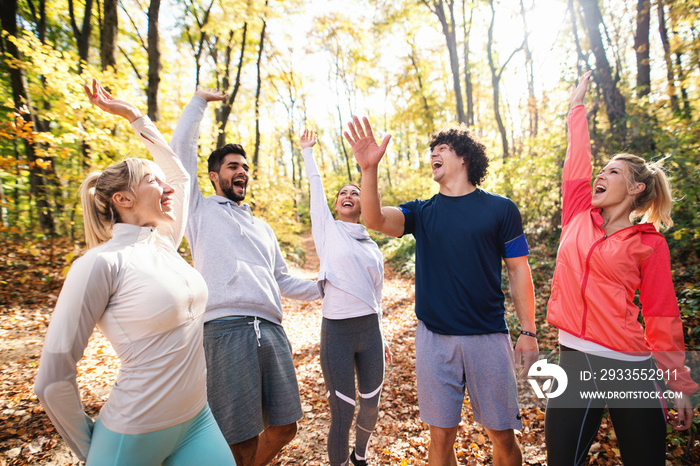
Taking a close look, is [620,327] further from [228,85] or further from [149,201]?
[228,85]

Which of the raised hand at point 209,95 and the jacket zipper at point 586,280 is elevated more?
the raised hand at point 209,95

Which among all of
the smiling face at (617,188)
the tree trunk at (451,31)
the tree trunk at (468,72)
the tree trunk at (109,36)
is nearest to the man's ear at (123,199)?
the smiling face at (617,188)

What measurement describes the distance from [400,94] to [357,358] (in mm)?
18617

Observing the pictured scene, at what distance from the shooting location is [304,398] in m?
4.46

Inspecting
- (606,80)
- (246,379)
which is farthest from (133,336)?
(606,80)

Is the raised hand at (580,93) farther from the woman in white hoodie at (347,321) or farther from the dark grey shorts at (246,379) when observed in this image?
the dark grey shorts at (246,379)

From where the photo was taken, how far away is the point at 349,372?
265 centimetres

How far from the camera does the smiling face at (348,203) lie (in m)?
3.11

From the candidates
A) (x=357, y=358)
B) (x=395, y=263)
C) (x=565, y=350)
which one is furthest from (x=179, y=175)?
(x=395, y=263)

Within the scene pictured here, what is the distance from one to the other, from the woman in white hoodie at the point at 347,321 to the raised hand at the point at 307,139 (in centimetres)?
1

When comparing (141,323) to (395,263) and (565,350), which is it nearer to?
(565,350)

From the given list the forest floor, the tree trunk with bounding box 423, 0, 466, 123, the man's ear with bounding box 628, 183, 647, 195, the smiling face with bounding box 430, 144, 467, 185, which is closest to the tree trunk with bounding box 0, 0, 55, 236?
the forest floor

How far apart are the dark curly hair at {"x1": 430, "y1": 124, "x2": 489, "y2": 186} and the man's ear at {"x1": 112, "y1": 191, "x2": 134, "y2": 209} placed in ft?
6.82

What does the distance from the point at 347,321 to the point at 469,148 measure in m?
1.69
